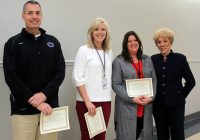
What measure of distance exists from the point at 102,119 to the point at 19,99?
791 mm

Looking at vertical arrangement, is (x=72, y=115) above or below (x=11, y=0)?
below

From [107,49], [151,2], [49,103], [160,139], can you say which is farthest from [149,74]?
[151,2]

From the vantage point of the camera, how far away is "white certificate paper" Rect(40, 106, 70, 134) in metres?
2.32

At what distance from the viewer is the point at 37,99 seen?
226 centimetres

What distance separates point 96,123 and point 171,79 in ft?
2.85

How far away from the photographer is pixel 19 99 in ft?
7.51

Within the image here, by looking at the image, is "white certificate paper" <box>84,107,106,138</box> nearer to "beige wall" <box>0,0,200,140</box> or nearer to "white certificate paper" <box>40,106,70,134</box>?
"white certificate paper" <box>40,106,70,134</box>

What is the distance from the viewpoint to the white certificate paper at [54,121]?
232 centimetres

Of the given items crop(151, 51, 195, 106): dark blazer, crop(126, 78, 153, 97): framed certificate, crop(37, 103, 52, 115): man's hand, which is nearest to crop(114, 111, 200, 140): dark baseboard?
crop(151, 51, 195, 106): dark blazer

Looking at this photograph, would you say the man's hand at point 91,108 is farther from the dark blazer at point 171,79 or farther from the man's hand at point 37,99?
the dark blazer at point 171,79

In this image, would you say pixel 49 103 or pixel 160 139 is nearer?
pixel 49 103

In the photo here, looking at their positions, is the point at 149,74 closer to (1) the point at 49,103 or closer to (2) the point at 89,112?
(2) the point at 89,112

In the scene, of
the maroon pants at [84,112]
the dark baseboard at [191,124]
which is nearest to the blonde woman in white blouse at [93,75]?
the maroon pants at [84,112]

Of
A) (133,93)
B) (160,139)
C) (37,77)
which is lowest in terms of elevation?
(160,139)
